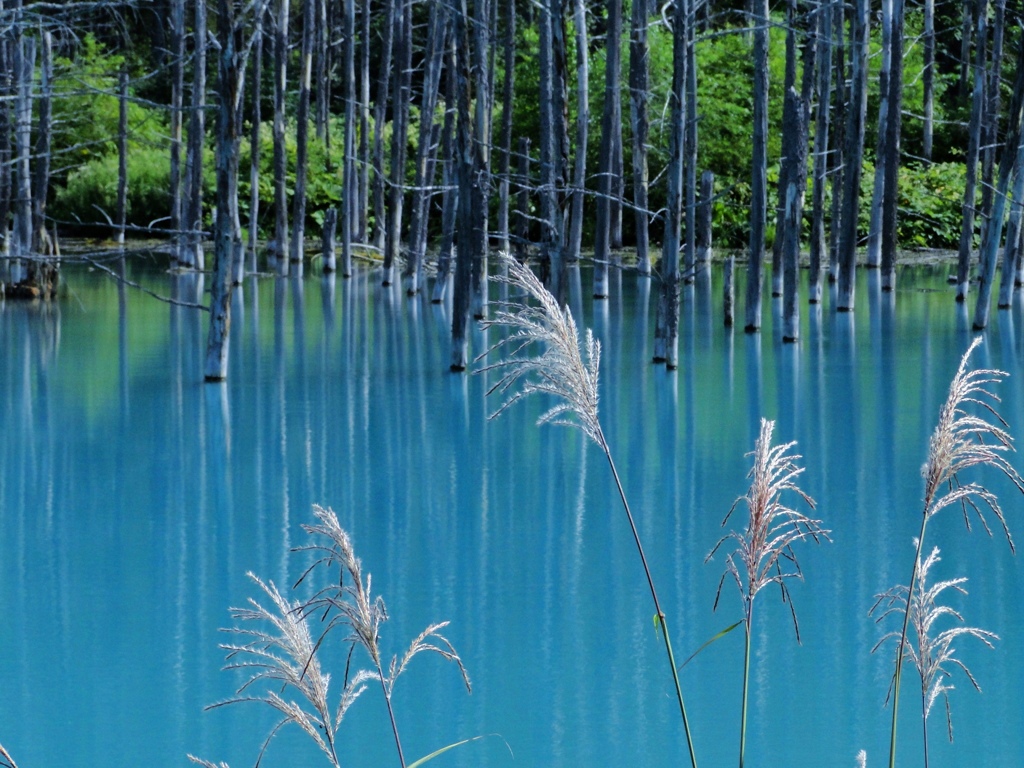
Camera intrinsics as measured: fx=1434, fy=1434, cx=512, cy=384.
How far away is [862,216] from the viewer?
34500 mm

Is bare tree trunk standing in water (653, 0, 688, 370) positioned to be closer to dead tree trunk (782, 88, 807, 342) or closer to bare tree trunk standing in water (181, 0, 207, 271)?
dead tree trunk (782, 88, 807, 342)

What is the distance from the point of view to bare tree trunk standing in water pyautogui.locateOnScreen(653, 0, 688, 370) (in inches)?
551

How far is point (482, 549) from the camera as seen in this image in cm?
818

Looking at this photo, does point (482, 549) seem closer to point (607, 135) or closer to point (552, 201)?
point (552, 201)

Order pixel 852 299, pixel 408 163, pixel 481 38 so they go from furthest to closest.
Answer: pixel 408 163, pixel 852 299, pixel 481 38

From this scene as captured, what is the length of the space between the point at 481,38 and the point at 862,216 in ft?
65.7

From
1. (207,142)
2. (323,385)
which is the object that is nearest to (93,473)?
(323,385)

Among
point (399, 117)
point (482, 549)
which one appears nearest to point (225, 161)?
point (482, 549)

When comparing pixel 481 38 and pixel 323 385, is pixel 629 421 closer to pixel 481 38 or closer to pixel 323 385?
pixel 323 385

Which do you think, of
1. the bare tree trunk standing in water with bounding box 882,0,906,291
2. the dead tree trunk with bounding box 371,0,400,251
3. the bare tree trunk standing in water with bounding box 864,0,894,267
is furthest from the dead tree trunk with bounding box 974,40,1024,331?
the dead tree trunk with bounding box 371,0,400,251

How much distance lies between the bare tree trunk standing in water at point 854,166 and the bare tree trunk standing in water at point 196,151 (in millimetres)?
9867

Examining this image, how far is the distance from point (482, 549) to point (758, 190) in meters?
10.1

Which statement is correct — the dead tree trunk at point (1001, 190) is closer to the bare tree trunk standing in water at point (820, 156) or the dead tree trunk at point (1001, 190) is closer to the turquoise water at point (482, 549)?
the turquoise water at point (482, 549)

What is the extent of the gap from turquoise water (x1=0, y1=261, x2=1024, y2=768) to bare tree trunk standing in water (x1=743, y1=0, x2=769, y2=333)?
1.10 m
